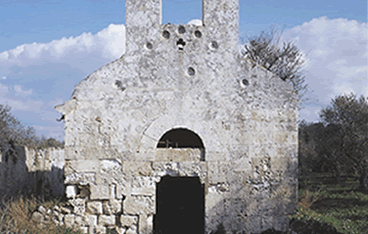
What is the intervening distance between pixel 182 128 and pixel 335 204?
863cm

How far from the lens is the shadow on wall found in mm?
9344

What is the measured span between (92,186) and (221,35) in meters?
4.48

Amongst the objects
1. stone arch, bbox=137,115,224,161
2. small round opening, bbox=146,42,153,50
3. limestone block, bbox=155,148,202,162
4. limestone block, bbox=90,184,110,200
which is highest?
small round opening, bbox=146,42,153,50

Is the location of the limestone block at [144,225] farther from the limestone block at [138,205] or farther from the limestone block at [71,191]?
the limestone block at [71,191]

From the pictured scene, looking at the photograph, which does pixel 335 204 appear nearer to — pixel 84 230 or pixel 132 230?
pixel 132 230

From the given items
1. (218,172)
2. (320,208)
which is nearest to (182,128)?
(218,172)

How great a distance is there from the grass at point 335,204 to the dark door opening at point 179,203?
3158 mm

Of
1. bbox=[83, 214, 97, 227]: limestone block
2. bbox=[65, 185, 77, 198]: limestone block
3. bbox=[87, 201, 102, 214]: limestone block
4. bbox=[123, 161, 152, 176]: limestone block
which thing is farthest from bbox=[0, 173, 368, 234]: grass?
bbox=[123, 161, 152, 176]: limestone block

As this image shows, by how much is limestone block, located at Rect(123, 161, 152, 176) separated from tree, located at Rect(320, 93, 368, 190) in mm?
11461

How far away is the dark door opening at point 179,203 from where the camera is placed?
9.89 metres

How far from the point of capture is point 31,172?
34.8ft

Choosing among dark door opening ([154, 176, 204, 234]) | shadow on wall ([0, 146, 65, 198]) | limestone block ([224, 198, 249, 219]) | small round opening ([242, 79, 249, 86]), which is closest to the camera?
limestone block ([224, 198, 249, 219])

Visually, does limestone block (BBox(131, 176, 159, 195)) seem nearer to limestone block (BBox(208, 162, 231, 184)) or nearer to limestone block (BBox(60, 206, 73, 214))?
limestone block (BBox(208, 162, 231, 184))

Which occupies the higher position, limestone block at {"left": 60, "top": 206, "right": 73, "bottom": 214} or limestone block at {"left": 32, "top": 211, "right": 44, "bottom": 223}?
limestone block at {"left": 60, "top": 206, "right": 73, "bottom": 214}
